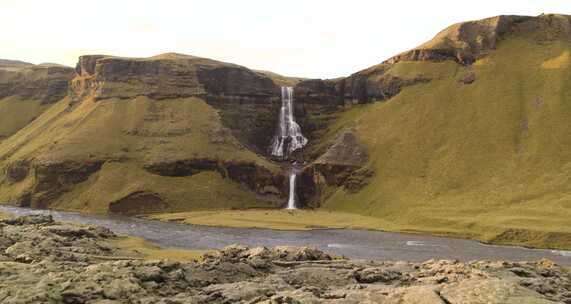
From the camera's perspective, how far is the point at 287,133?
178875 millimetres

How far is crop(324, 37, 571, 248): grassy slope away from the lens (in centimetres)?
10469

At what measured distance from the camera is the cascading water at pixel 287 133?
174125 millimetres

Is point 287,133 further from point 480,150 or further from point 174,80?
point 480,150

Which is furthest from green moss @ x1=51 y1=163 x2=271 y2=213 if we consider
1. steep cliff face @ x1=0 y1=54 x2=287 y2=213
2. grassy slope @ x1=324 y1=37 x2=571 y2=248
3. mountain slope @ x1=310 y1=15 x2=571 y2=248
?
grassy slope @ x1=324 y1=37 x2=571 y2=248

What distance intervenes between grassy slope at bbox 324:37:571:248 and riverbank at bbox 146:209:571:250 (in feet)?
1.08

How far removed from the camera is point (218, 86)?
180250 mm

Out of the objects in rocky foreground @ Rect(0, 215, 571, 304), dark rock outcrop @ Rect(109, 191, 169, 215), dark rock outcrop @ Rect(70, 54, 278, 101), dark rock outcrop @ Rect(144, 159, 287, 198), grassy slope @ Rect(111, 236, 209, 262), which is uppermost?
dark rock outcrop @ Rect(70, 54, 278, 101)

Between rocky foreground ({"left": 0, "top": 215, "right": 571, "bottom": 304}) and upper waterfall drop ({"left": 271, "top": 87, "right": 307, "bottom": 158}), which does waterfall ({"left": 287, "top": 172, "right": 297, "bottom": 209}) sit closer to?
upper waterfall drop ({"left": 271, "top": 87, "right": 307, "bottom": 158})

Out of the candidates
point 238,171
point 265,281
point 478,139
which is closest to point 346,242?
point 265,281

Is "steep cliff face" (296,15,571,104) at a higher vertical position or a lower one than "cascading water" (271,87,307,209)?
higher

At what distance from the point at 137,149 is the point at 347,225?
217 ft

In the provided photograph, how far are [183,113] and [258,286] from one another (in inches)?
5301

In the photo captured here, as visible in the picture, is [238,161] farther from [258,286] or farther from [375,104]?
[258,286]

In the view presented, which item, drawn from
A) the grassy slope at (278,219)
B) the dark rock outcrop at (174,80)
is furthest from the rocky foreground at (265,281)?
the dark rock outcrop at (174,80)
